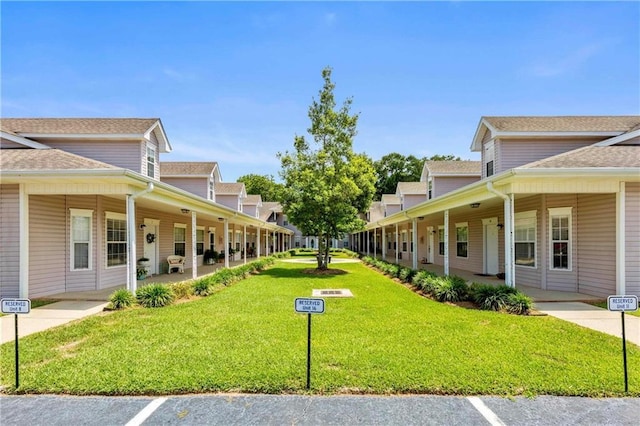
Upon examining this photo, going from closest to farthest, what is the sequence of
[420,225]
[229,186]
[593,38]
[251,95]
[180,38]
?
1. [593,38]
2. [180,38]
3. [251,95]
4. [420,225]
5. [229,186]

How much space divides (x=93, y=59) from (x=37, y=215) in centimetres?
530

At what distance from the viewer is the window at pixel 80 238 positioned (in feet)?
34.4

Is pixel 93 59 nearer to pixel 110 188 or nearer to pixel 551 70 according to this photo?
pixel 110 188

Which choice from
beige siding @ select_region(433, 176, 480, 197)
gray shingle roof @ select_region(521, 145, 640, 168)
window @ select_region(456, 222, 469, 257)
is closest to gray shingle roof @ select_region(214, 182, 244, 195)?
beige siding @ select_region(433, 176, 480, 197)

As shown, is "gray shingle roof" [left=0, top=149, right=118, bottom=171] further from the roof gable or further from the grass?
the roof gable

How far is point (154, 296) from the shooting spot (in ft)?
29.0

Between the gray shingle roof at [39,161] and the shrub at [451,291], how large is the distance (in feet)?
30.7

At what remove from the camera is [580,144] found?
1262 cm

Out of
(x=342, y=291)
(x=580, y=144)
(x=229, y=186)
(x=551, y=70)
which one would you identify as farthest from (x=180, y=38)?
(x=229, y=186)

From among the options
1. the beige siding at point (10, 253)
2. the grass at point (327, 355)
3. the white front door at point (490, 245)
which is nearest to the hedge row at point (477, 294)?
the grass at point (327, 355)

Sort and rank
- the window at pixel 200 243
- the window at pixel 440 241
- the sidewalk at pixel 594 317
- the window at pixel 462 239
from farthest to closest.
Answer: the window at pixel 440 241, the window at pixel 200 243, the window at pixel 462 239, the sidewalk at pixel 594 317

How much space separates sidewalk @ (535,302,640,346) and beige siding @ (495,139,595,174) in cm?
604

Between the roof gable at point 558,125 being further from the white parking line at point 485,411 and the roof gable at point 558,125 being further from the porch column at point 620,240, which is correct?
the white parking line at point 485,411

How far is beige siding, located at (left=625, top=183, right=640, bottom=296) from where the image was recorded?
909 centimetres
